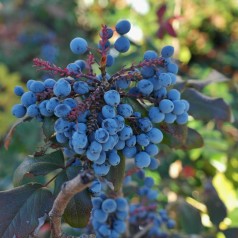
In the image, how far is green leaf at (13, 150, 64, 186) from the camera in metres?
0.78

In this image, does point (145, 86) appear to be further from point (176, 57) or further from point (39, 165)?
point (176, 57)

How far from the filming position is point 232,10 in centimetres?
347

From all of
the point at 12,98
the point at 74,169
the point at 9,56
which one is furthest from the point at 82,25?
the point at 74,169

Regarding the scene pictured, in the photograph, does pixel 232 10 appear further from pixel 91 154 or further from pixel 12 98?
pixel 91 154

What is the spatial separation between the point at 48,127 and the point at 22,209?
14 cm

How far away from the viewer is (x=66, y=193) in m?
0.58

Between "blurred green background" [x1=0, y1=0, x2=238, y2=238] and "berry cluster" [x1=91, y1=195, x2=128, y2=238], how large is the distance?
18 centimetres

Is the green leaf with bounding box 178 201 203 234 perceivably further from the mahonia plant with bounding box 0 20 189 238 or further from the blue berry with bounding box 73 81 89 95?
the blue berry with bounding box 73 81 89 95

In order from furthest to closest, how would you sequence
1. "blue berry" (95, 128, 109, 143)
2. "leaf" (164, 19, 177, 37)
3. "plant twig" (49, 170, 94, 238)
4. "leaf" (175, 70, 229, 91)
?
"leaf" (164, 19, 177, 37) → "leaf" (175, 70, 229, 91) → "blue berry" (95, 128, 109, 143) → "plant twig" (49, 170, 94, 238)

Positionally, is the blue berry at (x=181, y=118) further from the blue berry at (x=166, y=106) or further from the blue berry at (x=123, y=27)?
the blue berry at (x=123, y=27)

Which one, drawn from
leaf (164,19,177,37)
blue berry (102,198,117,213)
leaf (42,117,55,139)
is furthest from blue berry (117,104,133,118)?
leaf (164,19,177,37)

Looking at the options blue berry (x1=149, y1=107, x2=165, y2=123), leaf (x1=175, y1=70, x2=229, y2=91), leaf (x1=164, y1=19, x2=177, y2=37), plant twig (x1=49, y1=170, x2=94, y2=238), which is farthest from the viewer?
leaf (x1=164, y1=19, x2=177, y2=37)

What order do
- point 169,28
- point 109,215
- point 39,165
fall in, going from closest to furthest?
point 39,165
point 109,215
point 169,28

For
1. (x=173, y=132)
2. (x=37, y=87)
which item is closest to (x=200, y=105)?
(x=173, y=132)
